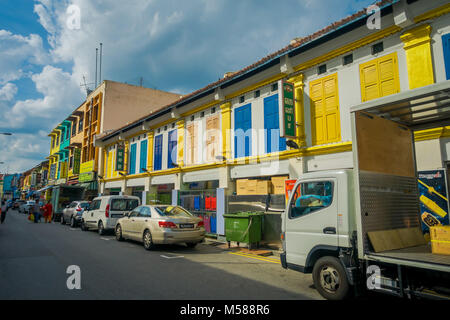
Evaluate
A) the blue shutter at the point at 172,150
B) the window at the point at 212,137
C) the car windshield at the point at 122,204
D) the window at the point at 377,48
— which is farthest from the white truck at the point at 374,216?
the blue shutter at the point at 172,150

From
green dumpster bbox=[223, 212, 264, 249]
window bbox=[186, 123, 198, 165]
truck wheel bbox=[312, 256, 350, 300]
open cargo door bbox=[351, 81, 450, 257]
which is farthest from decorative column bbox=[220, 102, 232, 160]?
truck wheel bbox=[312, 256, 350, 300]

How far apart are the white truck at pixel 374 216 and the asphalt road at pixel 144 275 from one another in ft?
2.89

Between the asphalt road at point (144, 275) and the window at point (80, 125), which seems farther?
the window at point (80, 125)

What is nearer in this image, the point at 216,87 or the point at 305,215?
the point at 305,215

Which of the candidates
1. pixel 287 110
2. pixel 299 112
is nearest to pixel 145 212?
pixel 287 110

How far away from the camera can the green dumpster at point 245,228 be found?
10.3 m

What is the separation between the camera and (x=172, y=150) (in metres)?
19.0

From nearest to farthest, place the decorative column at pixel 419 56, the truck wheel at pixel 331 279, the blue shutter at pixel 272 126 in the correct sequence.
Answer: the truck wheel at pixel 331 279
the decorative column at pixel 419 56
the blue shutter at pixel 272 126

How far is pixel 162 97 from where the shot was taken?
1307 inches

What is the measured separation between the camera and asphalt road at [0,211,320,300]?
5.30m

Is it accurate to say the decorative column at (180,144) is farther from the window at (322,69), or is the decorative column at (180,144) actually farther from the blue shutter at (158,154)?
the window at (322,69)
